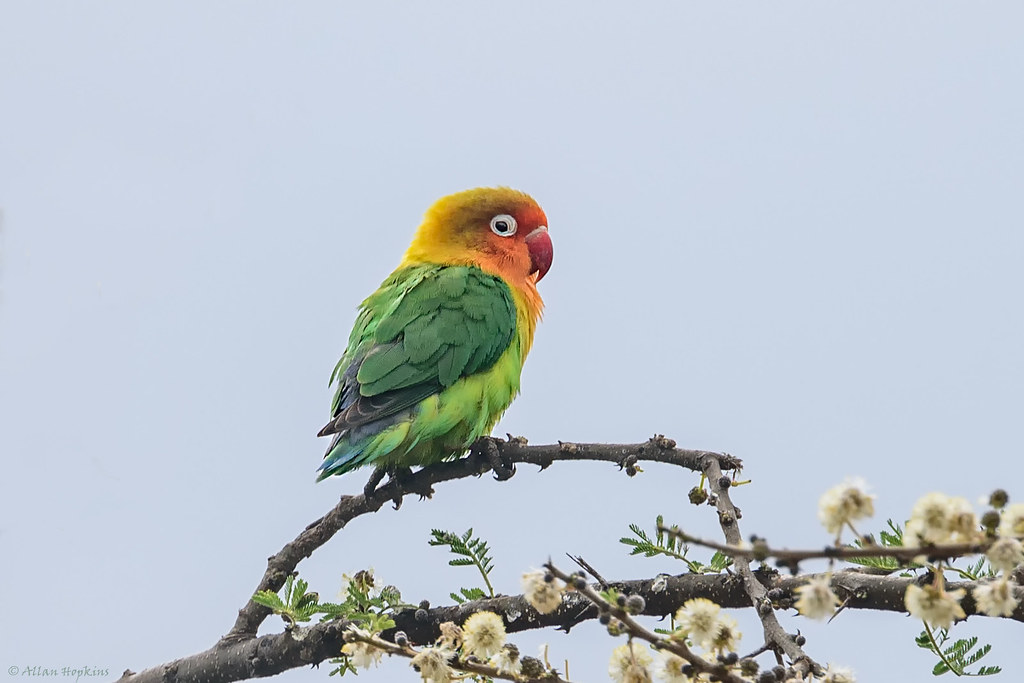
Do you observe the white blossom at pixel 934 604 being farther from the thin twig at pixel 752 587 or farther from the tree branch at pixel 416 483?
the tree branch at pixel 416 483

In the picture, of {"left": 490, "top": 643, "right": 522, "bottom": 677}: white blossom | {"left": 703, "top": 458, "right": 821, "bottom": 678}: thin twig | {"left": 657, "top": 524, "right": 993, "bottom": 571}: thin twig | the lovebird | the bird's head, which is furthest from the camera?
the bird's head

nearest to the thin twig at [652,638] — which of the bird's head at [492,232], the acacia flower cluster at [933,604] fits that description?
the acacia flower cluster at [933,604]

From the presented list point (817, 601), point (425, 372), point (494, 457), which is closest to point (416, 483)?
point (494, 457)

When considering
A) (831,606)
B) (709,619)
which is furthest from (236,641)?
(831,606)

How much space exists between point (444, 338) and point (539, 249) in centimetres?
74

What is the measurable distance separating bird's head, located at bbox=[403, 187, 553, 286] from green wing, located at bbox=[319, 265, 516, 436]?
18 cm

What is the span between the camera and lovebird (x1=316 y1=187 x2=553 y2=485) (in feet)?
8.38

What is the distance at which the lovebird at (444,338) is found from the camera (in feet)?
8.38

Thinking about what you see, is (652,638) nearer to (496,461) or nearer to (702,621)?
→ (702,621)

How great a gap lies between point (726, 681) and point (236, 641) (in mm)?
1256

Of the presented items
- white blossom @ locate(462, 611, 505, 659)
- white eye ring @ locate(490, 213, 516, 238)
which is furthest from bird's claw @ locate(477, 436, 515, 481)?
white blossom @ locate(462, 611, 505, 659)

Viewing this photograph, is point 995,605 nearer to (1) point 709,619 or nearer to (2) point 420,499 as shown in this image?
A: (1) point 709,619

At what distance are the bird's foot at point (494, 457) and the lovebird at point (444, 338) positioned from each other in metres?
0.08

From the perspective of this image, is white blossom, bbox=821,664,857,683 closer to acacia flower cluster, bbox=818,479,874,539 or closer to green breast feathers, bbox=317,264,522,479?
acacia flower cluster, bbox=818,479,874,539
